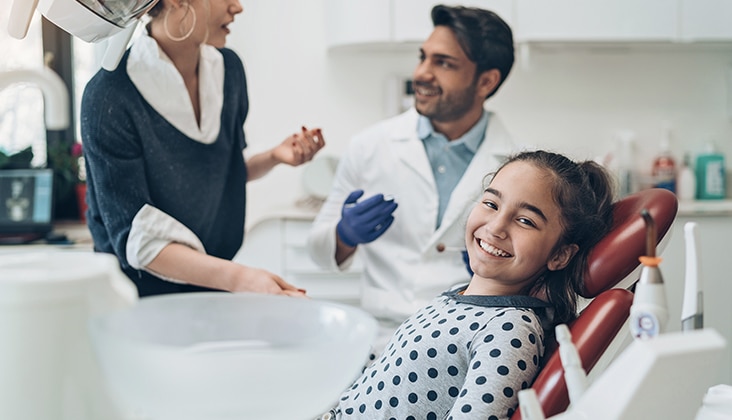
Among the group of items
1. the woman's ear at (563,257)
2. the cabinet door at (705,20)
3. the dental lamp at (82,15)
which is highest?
the cabinet door at (705,20)

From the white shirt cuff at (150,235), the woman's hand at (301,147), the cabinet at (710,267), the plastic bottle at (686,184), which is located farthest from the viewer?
the plastic bottle at (686,184)

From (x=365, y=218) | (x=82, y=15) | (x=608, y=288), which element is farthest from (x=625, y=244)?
(x=82, y=15)

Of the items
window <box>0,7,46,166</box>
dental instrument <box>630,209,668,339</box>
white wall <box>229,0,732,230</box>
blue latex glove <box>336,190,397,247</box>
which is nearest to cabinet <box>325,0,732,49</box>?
white wall <box>229,0,732,230</box>

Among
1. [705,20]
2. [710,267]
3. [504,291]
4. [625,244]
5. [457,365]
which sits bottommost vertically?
[710,267]

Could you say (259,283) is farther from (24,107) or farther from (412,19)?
(24,107)

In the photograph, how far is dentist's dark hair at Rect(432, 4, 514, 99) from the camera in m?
2.30

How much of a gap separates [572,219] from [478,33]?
938 mm

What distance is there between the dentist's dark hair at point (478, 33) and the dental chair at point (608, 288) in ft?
2.80

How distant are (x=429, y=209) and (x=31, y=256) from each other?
1463 mm

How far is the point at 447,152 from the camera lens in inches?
92.2

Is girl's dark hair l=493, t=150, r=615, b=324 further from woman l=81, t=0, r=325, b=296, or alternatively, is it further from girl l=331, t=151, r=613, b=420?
woman l=81, t=0, r=325, b=296

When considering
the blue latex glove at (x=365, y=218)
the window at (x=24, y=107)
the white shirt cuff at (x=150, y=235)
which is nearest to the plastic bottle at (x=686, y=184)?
the blue latex glove at (x=365, y=218)

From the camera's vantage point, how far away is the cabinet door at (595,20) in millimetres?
3141

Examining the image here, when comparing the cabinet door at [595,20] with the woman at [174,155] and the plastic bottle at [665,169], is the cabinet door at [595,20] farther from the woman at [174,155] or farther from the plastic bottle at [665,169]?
the woman at [174,155]
